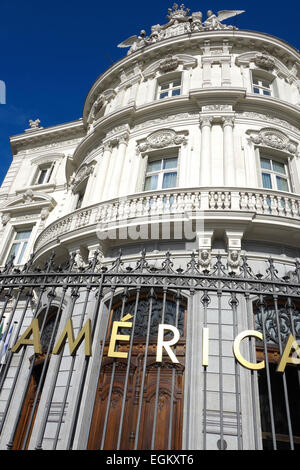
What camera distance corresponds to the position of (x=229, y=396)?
19.6 ft

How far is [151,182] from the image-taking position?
10.8m

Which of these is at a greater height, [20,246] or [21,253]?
[20,246]

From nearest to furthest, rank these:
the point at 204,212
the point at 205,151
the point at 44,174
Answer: the point at 204,212 → the point at 205,151 → the point at 44,174

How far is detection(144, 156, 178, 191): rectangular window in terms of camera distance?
10539mm

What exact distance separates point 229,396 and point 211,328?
1401mm

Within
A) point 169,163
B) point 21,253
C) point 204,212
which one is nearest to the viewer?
point 204,212

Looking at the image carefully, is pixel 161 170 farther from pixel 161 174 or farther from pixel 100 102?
pixel 100 102

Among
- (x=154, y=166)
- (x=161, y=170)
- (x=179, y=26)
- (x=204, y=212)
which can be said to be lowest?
(x=204, y=212)

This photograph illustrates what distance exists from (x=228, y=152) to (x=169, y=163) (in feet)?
7.49

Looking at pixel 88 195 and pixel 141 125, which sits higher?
pixel 141 125

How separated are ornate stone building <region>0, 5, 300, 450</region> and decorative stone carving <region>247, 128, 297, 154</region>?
→ 2.1 inches

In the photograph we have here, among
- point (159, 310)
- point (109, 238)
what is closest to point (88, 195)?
point (109, 238)

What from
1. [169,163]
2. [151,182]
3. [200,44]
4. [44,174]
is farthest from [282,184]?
[44,174]
